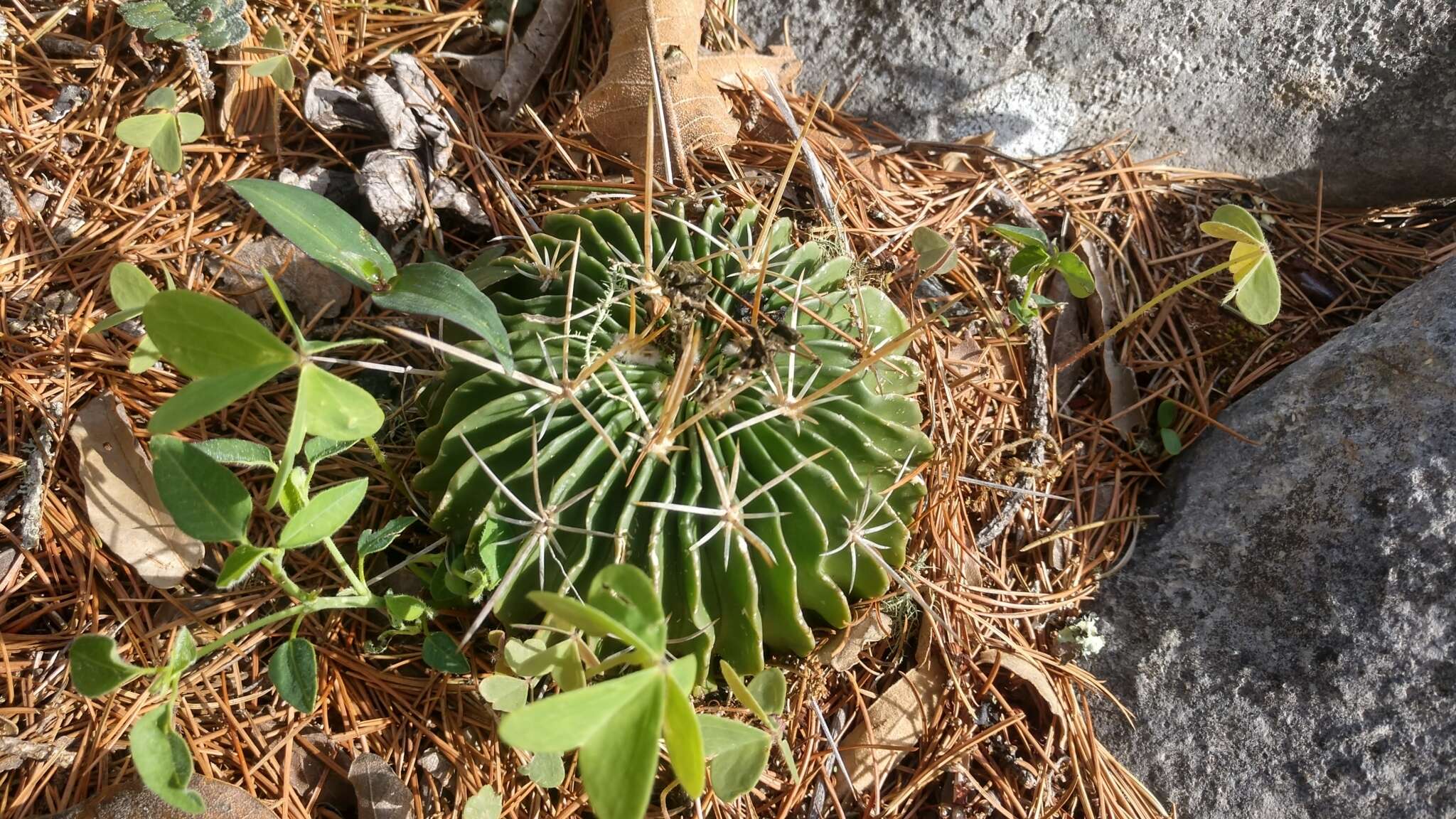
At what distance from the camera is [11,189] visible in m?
2.21

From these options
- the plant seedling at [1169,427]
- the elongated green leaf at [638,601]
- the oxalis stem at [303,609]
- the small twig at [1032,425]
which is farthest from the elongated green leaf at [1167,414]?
the oxalis stem at [303,609]

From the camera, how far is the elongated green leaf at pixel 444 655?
6.11ft

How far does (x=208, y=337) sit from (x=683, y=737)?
0.95 meters

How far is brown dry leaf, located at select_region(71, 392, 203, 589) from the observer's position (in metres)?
1.93

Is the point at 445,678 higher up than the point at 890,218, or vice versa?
the point at 890,218

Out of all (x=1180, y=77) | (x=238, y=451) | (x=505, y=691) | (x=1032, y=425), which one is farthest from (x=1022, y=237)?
Result: (x=238, y=451)

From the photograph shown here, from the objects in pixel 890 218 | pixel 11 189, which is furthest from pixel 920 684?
pixel 11 189

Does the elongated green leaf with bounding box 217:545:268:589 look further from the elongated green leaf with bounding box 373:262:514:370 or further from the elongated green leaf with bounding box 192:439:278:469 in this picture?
the elongated green leaf with bounding box 373:262:514:370

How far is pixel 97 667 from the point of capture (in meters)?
1.54

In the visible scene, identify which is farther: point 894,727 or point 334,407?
point 894,727

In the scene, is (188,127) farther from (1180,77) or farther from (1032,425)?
(1180,77)

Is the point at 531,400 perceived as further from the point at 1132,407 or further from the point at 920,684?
the point at 1132,407

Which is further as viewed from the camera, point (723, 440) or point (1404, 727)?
point (1404, 727)

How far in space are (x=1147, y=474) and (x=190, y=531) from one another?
2207mm
